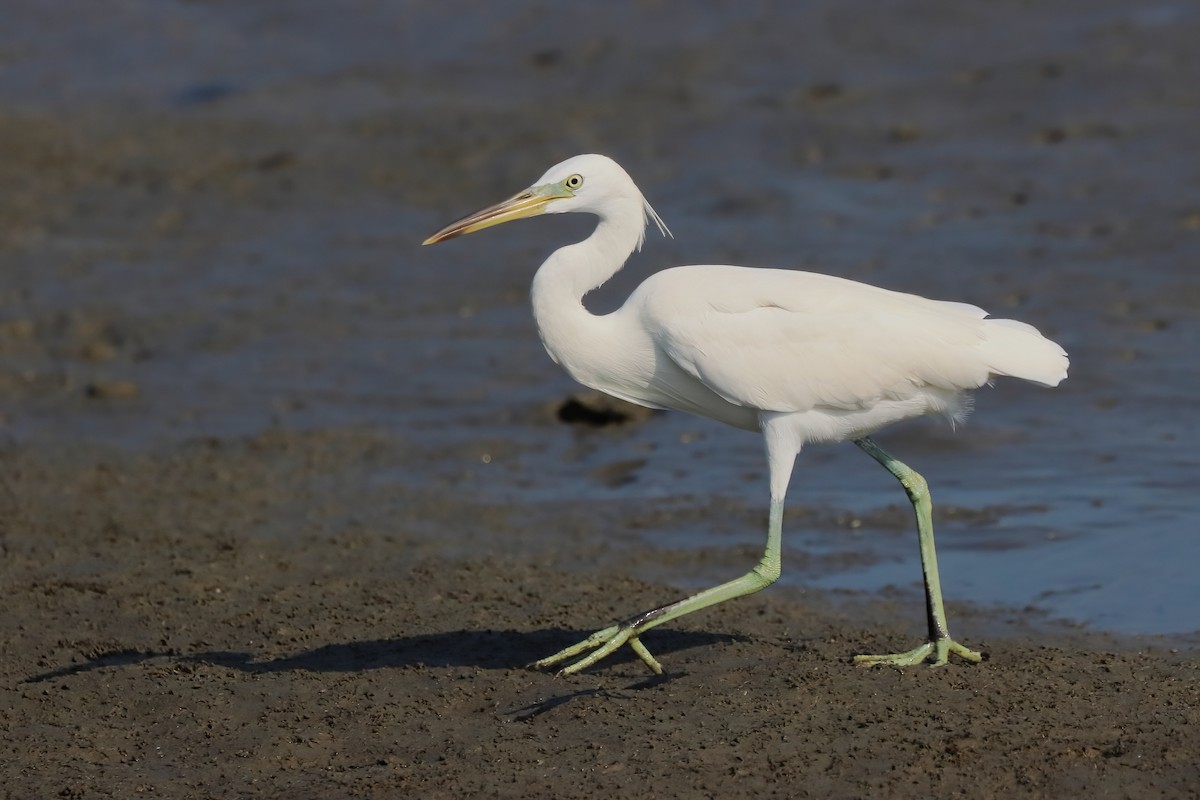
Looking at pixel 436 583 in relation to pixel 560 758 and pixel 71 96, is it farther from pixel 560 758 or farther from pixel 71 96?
pixel 71 96

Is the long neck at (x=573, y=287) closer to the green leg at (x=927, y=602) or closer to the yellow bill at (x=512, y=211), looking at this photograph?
the yellow bill at (x=512, y=211)

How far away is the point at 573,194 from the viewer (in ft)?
23.0

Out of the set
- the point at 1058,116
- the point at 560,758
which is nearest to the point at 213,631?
the point at 560,758

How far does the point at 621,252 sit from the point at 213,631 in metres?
2.48

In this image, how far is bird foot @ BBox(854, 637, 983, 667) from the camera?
6.62 m

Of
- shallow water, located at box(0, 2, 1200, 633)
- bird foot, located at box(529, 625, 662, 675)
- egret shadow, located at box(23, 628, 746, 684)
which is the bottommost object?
egret shadow, located at box(23, 628, 746, 684)

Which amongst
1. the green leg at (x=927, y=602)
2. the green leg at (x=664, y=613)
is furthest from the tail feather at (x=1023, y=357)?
the green leg at (x=664, y=613)

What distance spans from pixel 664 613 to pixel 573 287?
1.38 meters

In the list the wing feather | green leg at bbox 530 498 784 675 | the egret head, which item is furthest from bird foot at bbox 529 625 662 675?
the egret head

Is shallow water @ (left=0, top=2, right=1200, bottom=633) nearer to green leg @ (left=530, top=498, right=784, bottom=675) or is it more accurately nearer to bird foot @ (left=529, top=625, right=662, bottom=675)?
green leg @ (left=530, top=498, right=784, bottom=675)

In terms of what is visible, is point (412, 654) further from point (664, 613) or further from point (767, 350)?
point (767, 350)

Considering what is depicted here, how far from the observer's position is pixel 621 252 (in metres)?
7.06

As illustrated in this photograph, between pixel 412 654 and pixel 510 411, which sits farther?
pixel 510 411

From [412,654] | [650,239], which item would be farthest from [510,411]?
[412,654]
